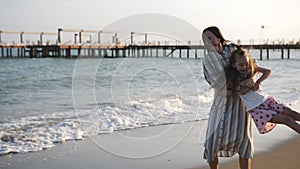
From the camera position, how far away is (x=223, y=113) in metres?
3.24

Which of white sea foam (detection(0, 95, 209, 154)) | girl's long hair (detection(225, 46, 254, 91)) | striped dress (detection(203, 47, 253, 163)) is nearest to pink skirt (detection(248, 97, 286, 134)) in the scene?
striped dress (detection(203, 47, 253, 163))

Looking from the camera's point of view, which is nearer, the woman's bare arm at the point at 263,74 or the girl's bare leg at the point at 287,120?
the girl's bare leg at the point at 287,120

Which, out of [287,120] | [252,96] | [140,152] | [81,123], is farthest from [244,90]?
[81,123]

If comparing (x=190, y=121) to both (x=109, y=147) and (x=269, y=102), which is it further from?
(x=269, y=102)

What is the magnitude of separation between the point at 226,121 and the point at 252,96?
0.29 metres

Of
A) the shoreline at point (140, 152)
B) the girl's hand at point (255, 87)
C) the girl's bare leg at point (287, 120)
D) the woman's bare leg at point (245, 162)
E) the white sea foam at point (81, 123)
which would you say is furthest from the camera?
the white sea foam at point (81, 123)

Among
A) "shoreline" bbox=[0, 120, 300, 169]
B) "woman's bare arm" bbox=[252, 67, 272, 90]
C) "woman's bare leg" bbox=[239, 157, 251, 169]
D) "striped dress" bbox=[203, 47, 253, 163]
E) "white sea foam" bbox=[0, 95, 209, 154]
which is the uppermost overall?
"woman's bare arm" bbox=[252, 67, 272, 90]

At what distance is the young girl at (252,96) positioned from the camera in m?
3.12

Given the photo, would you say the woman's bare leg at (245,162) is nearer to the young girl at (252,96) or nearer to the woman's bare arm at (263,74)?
the young girl at (252,96)

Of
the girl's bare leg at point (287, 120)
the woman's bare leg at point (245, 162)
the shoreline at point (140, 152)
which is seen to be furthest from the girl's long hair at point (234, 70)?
the shoreline at point (140, 152)

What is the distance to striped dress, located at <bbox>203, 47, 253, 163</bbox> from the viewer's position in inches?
125

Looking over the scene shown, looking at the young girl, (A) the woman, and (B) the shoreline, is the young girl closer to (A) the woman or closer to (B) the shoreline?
(A) the woman

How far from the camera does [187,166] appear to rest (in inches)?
189

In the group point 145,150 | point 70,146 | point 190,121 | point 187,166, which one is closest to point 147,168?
point 187,166
